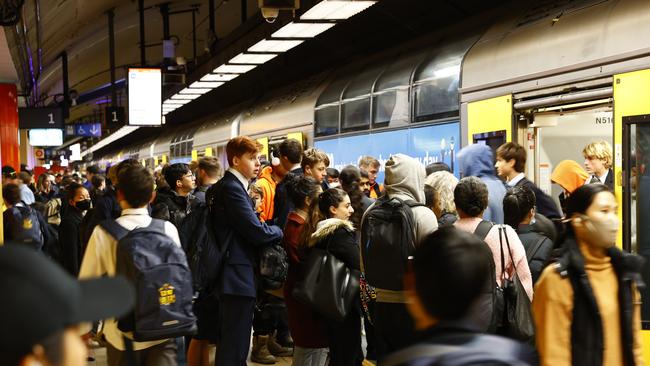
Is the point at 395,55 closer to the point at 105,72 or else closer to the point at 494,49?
the point at 494,49

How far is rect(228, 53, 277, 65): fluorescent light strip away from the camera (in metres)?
12.0

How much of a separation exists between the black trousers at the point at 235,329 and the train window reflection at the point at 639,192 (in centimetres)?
266

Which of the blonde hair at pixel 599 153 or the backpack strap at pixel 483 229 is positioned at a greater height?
the blonde hair at pixel 599 153

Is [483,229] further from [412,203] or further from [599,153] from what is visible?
[599,153]

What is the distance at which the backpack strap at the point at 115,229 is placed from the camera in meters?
3.85

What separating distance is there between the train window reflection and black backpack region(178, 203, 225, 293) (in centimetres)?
282

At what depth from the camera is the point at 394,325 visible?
4520 mm

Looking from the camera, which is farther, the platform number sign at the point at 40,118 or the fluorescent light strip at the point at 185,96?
the platform number sign at the point at 40,118

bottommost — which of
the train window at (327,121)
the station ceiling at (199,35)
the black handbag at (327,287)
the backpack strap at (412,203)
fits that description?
the black handbag at (327,287)

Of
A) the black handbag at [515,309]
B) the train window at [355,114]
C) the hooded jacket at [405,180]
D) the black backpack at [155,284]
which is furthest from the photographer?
the train window at [355,114]

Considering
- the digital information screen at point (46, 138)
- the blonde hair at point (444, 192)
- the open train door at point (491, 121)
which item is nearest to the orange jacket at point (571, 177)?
the open train door at point (491, 121)

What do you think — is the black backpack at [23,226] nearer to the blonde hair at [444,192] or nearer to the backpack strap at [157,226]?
the backpack strap at [157,226]

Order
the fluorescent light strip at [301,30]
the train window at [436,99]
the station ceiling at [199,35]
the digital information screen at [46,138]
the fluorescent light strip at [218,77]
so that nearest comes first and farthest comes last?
the train window at [436,99] → the fluorescent light strip at [301,30] → the station ceiling at [199,35] → the fluorescent light strip at [218,77] → the digital information screen at [46,138]

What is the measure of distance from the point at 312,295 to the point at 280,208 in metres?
1.90
